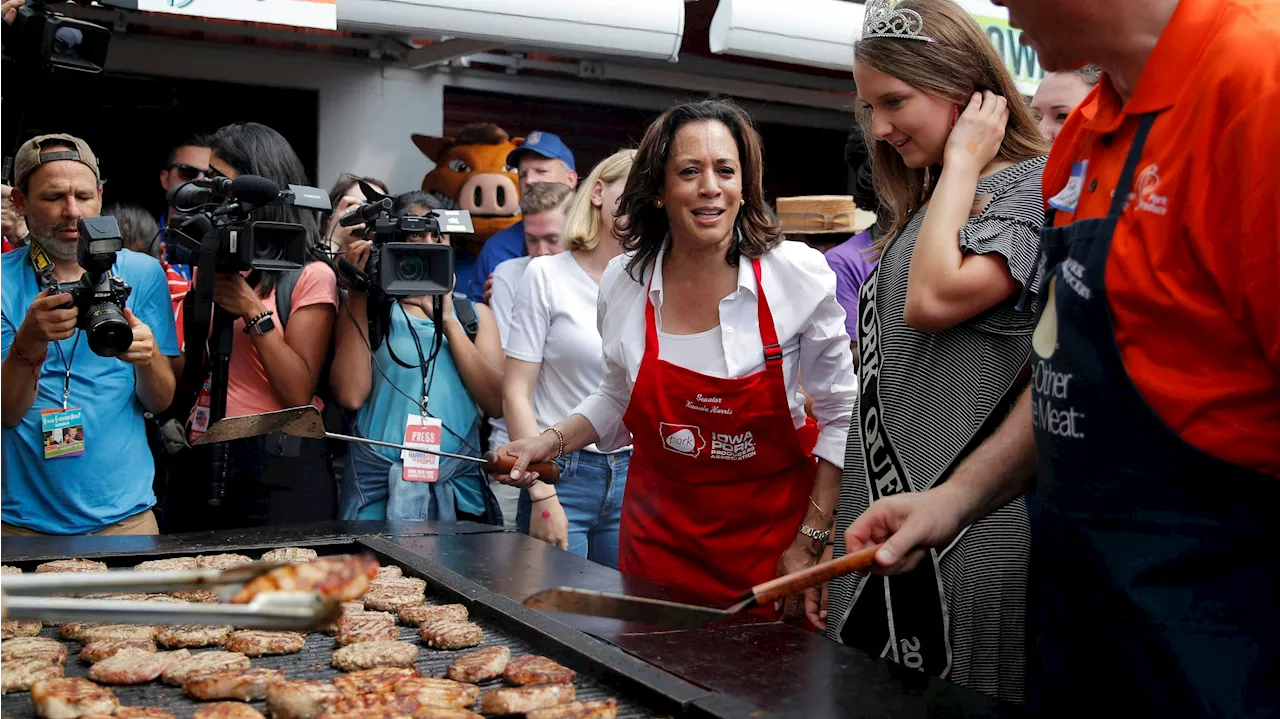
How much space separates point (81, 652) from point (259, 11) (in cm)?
321

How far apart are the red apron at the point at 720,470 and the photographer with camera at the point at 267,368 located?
4.56ft

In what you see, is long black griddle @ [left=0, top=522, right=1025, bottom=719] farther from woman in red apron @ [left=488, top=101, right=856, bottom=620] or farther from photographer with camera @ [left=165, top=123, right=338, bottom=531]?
photographer with camera @ [left=165, top=123, right=338, bottom=531]

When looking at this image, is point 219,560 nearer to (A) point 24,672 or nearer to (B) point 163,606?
(A) point 24,672

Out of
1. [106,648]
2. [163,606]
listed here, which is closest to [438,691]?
[106,648]

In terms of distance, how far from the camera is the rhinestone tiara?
238cm

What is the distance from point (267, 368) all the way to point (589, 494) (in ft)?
3.94

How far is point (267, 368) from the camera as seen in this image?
403 centimetres

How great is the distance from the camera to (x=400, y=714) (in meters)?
1.90

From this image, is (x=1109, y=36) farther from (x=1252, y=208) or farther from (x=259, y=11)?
(x=259, y=11)

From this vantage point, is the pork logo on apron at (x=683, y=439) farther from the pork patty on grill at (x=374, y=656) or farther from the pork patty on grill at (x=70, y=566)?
the pork patty on grill at (x=70, y=566)

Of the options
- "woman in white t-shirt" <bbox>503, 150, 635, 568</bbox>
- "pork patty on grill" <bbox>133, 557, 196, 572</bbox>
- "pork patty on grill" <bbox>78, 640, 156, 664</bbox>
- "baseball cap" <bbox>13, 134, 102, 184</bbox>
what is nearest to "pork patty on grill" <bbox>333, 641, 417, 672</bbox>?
"pork patty on grill" <bbox>78, 640, 156, 664</bbox>

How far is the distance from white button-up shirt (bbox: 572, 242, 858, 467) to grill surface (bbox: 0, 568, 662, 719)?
3.30ft

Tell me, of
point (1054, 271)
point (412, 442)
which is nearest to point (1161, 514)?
point (1054, 271)

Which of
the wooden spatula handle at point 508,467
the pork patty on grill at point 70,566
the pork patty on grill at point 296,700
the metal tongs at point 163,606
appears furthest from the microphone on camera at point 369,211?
the metal tongs at point 163,606
